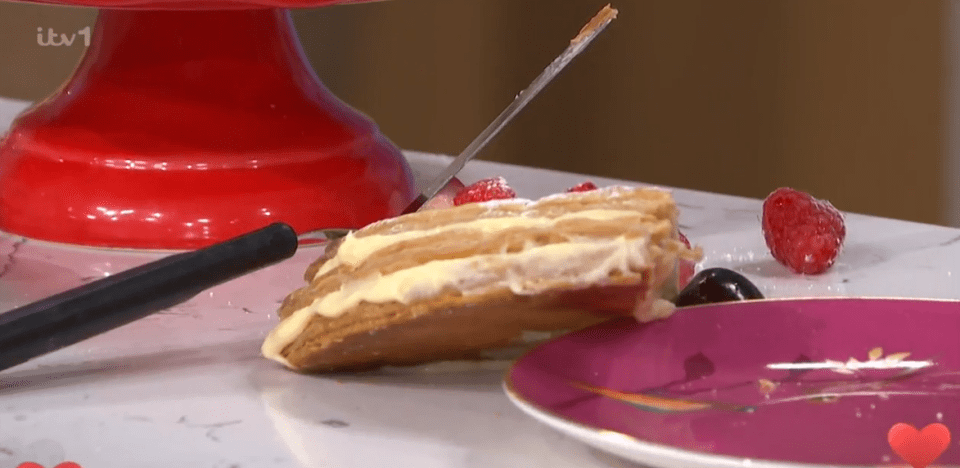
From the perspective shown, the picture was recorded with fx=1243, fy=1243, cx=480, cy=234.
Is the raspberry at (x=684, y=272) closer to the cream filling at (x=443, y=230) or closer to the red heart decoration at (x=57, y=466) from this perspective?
the cream filling at (x=443, y=230)

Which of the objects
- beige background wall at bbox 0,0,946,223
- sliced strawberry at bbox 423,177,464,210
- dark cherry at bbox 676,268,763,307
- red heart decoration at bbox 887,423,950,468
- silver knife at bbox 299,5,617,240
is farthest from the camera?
beige background wall at bbox 0,0,946,223

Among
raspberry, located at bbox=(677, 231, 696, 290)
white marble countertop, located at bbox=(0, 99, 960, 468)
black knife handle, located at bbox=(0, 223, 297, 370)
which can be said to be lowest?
white marble countertop, located at bbox=(0, 99, 960, 468)

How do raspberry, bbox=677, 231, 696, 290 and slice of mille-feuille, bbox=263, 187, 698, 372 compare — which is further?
raspberry, bbox=677, 231, 696, 290

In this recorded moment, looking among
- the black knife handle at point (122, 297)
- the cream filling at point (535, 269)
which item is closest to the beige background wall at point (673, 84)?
the black knife handle at point (122, 297)

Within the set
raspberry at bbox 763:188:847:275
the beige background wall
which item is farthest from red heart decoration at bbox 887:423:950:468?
the beige background wall

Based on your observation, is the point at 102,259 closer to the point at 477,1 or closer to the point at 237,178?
the point at 237,178

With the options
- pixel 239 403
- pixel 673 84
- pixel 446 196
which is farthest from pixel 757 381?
pixel 673 84

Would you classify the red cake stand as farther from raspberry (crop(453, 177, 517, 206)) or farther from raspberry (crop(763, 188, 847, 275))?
raspberry (crop(763, 188, 847, 275))

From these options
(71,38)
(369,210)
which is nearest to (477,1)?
(71,38)
